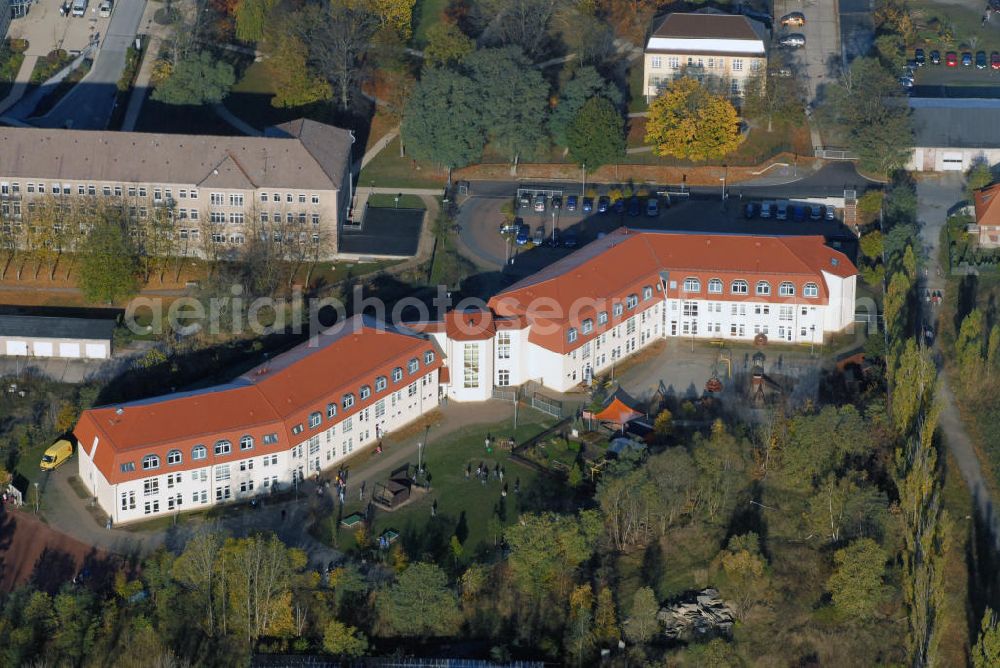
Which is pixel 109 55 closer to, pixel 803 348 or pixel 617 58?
pixel 617 58

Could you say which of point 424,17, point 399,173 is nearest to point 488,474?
point 399,173

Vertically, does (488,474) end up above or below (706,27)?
below

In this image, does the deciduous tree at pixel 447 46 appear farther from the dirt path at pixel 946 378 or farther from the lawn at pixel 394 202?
the dirt path at pixel 946 378

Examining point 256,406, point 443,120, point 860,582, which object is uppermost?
point 443,120

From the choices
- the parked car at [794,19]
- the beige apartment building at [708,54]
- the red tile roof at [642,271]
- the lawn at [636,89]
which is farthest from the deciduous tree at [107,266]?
the parked car at [794,19]

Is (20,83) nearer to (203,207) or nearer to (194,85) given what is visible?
(194,85)

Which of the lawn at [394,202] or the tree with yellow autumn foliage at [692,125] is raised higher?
the tree with yellow autumn foliage at [692,125]
